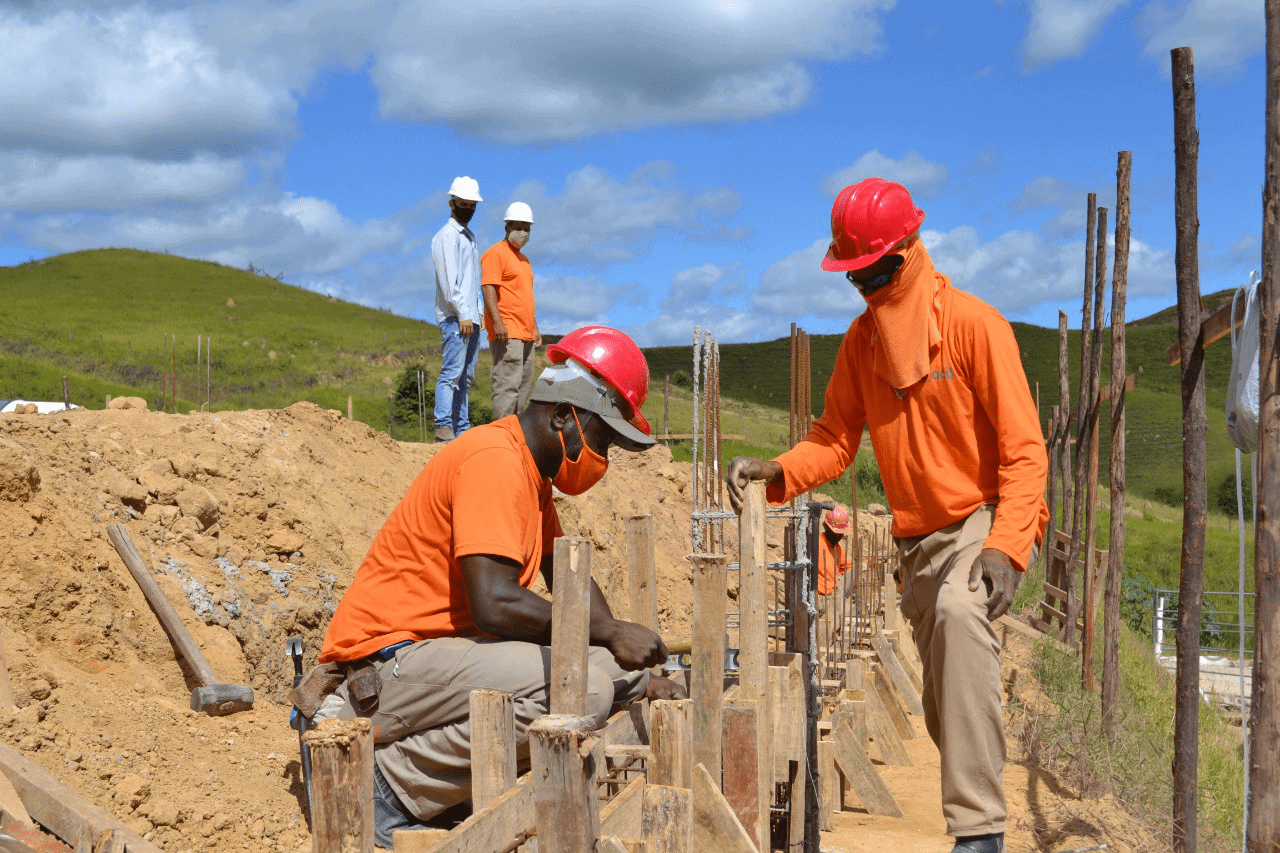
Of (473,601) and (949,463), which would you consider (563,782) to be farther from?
(949,463)

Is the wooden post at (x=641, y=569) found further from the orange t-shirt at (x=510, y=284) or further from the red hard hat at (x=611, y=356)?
the orange t-shirt at (x=510, y=284)

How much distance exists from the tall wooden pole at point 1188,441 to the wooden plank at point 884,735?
8.43ft

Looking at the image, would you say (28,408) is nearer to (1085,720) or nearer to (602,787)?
(602,787)

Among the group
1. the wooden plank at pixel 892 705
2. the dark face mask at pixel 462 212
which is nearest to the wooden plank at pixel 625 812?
the wooden plank at pixel 892 705

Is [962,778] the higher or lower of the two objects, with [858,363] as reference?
lower

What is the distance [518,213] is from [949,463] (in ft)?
19.4

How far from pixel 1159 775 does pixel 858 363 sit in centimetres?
458

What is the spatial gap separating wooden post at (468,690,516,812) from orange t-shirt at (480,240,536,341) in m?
5.85

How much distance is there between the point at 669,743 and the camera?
317 cm

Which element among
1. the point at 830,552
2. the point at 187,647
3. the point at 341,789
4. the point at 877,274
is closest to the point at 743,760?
the point at 877,274

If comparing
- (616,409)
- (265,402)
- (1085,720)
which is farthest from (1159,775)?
(265,402)

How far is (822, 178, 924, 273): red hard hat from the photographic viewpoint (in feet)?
11.5

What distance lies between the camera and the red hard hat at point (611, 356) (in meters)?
3.79

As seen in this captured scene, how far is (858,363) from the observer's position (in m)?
3.81
